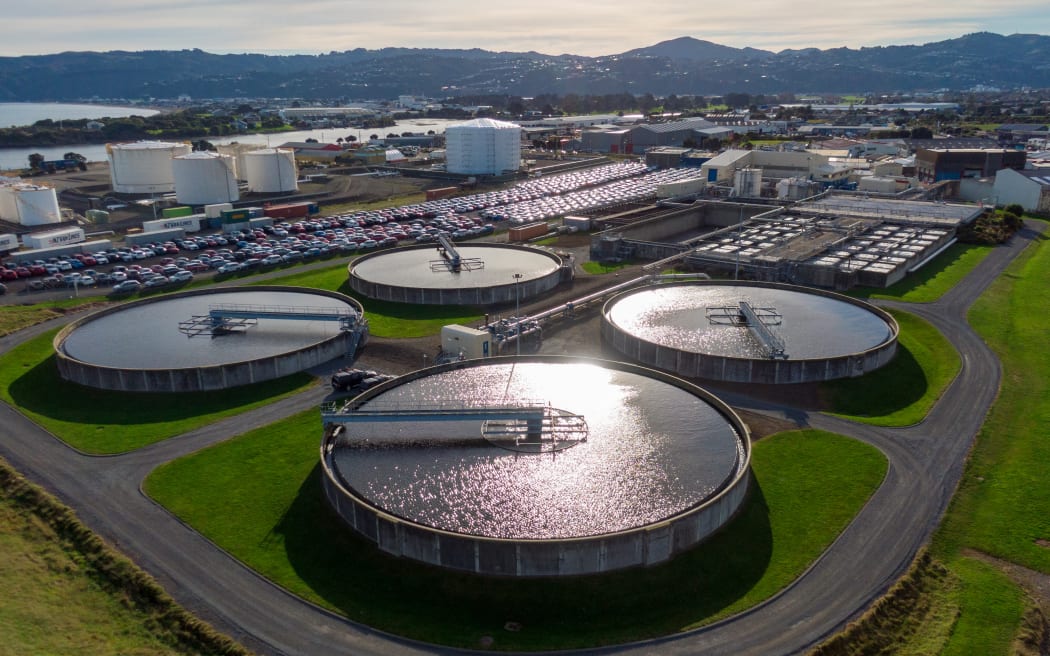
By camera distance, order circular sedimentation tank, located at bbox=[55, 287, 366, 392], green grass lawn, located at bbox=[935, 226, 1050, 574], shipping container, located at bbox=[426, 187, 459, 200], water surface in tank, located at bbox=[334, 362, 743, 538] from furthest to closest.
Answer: shipping container, located at bbox=[426, 187, 459, 200] < circular sedimentation tank, located at bbox=[55, 287, 366, 392] < green grass lawn, located at bbox=[935, 226, 1050, 574] < water surface in tank, located at bbox=[334, 362, 743, 538]

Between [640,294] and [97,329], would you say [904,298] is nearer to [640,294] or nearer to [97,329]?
[640,294]

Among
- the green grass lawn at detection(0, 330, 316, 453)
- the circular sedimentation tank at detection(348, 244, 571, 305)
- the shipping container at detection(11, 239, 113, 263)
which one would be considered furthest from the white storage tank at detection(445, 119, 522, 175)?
the green grass lawn at detection(0, 330, 316, 453)

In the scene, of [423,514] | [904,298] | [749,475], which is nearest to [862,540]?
[749,475]

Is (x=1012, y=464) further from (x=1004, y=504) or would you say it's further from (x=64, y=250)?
(x=64, y=250)

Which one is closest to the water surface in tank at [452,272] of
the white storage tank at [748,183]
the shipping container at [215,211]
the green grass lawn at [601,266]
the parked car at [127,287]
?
the green grass lawn at [601,266]

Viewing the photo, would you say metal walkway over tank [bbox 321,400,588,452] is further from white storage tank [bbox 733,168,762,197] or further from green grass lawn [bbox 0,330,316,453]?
white storage tank [bbox 733,168,762,197]

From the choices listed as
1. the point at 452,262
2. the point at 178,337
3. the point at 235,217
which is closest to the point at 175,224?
Result: the point at 235,217
